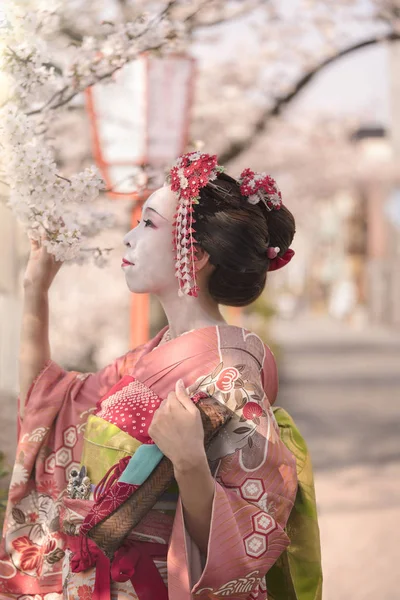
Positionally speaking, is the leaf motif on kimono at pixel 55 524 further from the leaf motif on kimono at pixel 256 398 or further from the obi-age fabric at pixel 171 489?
the leaf motif on kimono at pixel 256 398

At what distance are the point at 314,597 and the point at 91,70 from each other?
198 cm

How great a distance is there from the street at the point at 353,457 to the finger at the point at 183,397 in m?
3.11

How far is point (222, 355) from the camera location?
2.29m

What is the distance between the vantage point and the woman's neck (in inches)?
96.3

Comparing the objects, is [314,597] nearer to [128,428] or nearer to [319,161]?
[128,428]

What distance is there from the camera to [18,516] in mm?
2648

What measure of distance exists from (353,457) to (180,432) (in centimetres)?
696

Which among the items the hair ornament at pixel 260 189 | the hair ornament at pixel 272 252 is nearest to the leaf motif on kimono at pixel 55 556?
the hair ornament at pixel 272 252

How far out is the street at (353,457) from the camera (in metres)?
5.31

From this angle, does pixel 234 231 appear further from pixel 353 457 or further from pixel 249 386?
pixel 353 457

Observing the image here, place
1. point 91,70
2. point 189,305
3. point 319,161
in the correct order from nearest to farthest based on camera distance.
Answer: point 189,305, point 91,70, point 319,161

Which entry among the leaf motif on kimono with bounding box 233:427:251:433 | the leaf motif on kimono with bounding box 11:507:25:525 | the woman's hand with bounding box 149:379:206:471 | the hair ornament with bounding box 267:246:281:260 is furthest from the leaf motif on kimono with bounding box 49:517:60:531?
the hair ornament with bounding box 267:246:281:260

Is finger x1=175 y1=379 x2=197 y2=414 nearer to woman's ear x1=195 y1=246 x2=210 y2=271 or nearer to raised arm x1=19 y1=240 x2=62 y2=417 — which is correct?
woman's ear x1=195 y1=246 x2=210 y2=271

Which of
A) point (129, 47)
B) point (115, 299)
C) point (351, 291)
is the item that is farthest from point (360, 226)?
point (129, 47)
